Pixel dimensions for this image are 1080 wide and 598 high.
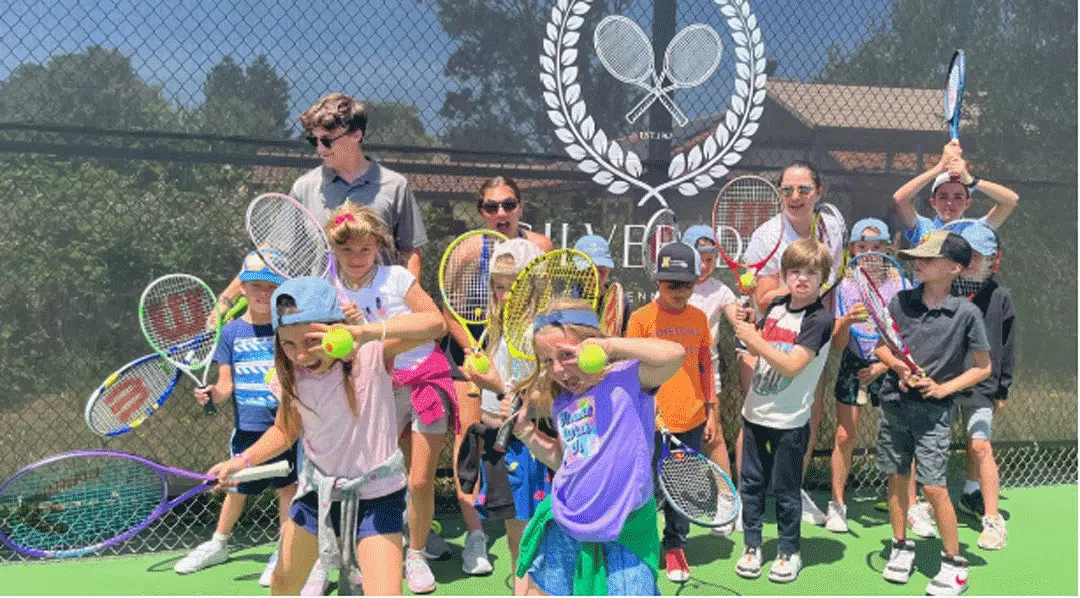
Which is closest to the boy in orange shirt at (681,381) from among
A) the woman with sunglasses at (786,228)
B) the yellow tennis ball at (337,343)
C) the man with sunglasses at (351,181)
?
the woman with sunglasses at (786,228)

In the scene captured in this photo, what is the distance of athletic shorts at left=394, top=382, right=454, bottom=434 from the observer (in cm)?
353

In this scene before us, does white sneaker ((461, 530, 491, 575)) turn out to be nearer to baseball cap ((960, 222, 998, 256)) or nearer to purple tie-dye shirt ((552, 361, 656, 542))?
purple tie-dye shirt ((552, 361, 656, 542))

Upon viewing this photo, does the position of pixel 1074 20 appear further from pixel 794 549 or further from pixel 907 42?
pixel 794 549

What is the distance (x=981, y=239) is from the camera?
13.6 feet

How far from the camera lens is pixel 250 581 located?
3672 millimetres

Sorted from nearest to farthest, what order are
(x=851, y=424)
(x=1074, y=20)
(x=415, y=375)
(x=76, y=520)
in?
(x=76, y=520) < (x=415, y=375) < (x=851, y=424) < (x=1074, y=20)

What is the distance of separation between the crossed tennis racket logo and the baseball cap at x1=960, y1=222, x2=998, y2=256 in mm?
1486

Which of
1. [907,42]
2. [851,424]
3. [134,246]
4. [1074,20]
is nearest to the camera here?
[134,246]

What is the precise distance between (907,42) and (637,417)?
153 inches

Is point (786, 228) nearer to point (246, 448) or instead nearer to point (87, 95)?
point (246, 448)

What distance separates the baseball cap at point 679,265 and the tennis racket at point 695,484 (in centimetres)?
64

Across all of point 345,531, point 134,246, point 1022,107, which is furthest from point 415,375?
point 1022,107

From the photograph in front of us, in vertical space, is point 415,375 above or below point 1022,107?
below

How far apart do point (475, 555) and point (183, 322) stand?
4.82 ft
